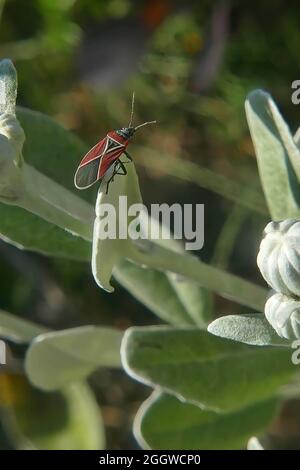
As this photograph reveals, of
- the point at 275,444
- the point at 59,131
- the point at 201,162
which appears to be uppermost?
the point at 201,162

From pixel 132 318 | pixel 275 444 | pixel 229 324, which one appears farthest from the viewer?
pixel 132 318

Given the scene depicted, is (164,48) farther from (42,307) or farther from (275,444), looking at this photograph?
(275,444)

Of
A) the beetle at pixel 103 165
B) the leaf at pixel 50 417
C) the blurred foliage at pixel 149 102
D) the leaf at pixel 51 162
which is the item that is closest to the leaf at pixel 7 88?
the beetle at pixel 103 165

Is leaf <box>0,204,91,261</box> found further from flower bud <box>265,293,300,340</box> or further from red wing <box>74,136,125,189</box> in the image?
flower bud <box>265,293,300,340</box>

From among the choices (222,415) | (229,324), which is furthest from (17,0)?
(229,324)

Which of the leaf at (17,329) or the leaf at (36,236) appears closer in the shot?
the leaf at (36,236)

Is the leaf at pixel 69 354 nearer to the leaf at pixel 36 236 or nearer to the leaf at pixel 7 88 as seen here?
the leaf at pixel 36 236

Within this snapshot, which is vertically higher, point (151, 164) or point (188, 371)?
point (151, 164)
